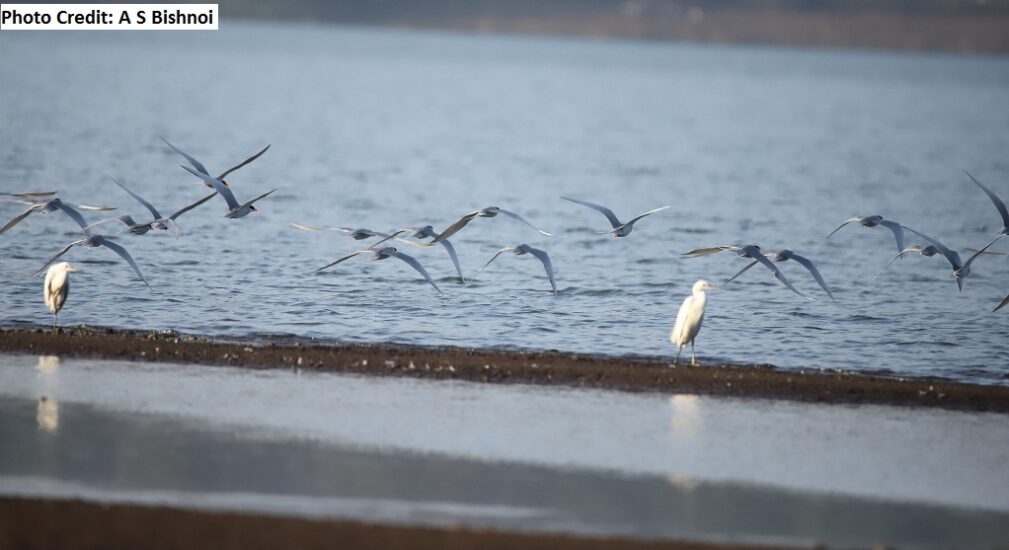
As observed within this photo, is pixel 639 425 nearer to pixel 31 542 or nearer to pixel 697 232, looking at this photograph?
pixel 31 542

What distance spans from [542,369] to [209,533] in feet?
25.2

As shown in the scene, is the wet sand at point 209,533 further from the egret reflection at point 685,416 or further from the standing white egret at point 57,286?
A: the standing white egret at point 57,286

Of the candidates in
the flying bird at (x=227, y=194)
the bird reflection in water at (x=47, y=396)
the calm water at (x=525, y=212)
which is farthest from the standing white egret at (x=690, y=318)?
the bird reflection in water at (x=47, y=396)

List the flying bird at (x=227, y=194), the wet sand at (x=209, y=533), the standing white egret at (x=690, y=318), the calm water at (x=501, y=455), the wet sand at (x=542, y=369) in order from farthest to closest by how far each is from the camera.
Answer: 1. the flying bird at (x=227, y=194)
2. the standing white egret at (x=690, y=318)
3. the wet sand at (x=542, y=369)
4. the calm water at (x=501, y=455)
5. the wet sand at (x=209, y=533)

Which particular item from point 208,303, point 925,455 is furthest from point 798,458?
point 208,303

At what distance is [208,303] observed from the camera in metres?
24.6

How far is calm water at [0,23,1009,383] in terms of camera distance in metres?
23.9

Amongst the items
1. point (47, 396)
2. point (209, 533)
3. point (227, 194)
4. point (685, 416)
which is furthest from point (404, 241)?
point (209, 533)

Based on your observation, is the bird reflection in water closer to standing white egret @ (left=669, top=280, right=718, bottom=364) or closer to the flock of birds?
the flock of birds

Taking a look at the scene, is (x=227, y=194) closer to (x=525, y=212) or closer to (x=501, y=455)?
(x=501, y=455)

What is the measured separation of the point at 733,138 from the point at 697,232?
165ft

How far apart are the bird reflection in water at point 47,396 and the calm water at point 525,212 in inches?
126

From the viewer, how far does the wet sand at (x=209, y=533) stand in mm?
12508

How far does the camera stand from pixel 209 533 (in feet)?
41.8
